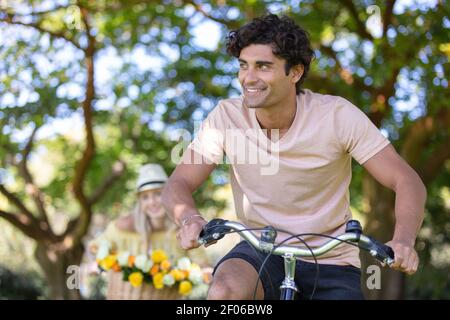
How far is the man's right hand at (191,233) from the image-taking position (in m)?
3.13

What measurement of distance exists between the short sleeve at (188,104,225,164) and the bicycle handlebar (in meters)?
0.69

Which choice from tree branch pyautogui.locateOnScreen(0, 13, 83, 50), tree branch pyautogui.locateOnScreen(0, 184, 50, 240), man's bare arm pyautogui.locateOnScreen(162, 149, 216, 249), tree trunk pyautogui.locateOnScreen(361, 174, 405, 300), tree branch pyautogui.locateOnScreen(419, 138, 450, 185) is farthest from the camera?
tree branch pyautogui.locateOnScreen(0, 184, 50, 240)

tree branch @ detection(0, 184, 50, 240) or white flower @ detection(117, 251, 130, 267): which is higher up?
white flower @ detection(117, 251, 130, 267)

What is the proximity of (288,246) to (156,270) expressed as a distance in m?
3.62

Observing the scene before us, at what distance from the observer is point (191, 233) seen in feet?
10.3

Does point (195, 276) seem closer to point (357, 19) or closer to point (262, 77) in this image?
point (262, 77)

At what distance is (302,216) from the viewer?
363 cm

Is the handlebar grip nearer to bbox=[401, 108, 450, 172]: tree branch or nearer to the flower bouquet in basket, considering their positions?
the flower bouquet in basket

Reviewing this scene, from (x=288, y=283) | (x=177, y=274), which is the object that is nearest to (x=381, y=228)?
(x=177, y=274)

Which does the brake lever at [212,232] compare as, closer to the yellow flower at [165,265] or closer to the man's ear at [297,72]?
the man's ear at [297,72]

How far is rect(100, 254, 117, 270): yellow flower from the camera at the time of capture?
657 centimetres

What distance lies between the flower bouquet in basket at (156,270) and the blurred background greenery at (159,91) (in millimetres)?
2522

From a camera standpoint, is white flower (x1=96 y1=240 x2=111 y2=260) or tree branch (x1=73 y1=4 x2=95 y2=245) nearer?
white flower (x1=96 y1=240 x2=111 y2=260)

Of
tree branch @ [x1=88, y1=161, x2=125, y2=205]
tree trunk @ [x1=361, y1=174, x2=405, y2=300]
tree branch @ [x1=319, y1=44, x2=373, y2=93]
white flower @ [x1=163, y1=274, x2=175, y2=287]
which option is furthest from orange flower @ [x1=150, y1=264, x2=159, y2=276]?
tree branch @ [x1=88, y1=161, x2=125, y2=205]
